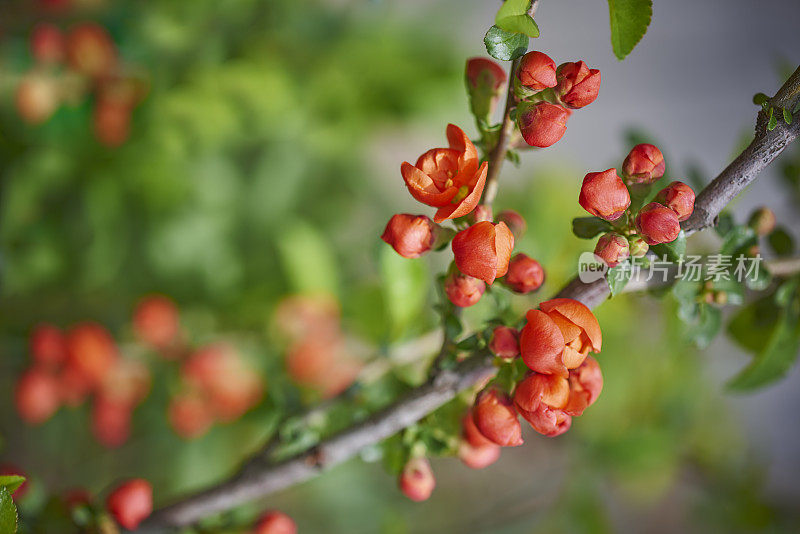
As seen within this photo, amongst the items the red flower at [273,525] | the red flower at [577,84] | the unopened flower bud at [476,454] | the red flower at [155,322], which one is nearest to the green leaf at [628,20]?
the red flower at [577,84]

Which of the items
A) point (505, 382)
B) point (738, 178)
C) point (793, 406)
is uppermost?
point (738, 178)

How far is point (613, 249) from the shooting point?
1.01 ft

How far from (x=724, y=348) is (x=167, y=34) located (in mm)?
1285

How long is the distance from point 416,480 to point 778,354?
0.30 metres

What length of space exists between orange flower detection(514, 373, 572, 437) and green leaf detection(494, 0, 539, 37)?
0.17 metres

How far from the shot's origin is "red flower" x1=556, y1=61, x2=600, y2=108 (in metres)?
0.29

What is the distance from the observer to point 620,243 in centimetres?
31

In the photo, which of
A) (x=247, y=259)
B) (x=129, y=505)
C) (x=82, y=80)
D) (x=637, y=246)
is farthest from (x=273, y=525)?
(x=82, y=80)

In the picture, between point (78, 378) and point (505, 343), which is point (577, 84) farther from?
point (78, 378)

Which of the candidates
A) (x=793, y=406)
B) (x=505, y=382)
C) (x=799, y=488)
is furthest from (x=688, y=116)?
(x=505, y=382)

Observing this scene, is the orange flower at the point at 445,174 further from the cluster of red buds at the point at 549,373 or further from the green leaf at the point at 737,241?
the green leaf at the point at 737,241

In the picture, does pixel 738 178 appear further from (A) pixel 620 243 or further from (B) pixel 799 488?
(B) pixel 799 488

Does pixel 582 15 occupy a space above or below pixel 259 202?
above

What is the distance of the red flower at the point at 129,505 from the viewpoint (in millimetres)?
416
